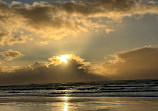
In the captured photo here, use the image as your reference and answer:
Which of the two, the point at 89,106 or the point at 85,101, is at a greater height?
the point at 85,101

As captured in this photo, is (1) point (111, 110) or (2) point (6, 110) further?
(2) point (6, 110)

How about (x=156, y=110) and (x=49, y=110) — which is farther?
(x=49, y=110)

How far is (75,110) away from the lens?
2023 cm

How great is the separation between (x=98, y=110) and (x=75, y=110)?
195 cm

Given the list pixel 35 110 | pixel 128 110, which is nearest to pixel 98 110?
pixel 128 110

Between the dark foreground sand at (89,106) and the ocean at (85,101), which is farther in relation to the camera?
the ocean at (85,101)

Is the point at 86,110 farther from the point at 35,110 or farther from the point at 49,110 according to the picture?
the point at 35,110

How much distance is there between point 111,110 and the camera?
19734 millimetres

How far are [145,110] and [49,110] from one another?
7.98 metres

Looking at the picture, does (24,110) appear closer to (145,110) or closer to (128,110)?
(128,110)

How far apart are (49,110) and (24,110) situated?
95.0 inches

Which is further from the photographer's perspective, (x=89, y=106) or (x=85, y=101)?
(x=85, y=101)

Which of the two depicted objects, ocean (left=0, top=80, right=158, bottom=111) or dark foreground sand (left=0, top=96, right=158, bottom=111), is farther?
ocean (left=0, top=80, right=158, bottom=111)

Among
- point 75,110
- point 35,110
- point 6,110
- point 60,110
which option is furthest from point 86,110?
point 6,110
